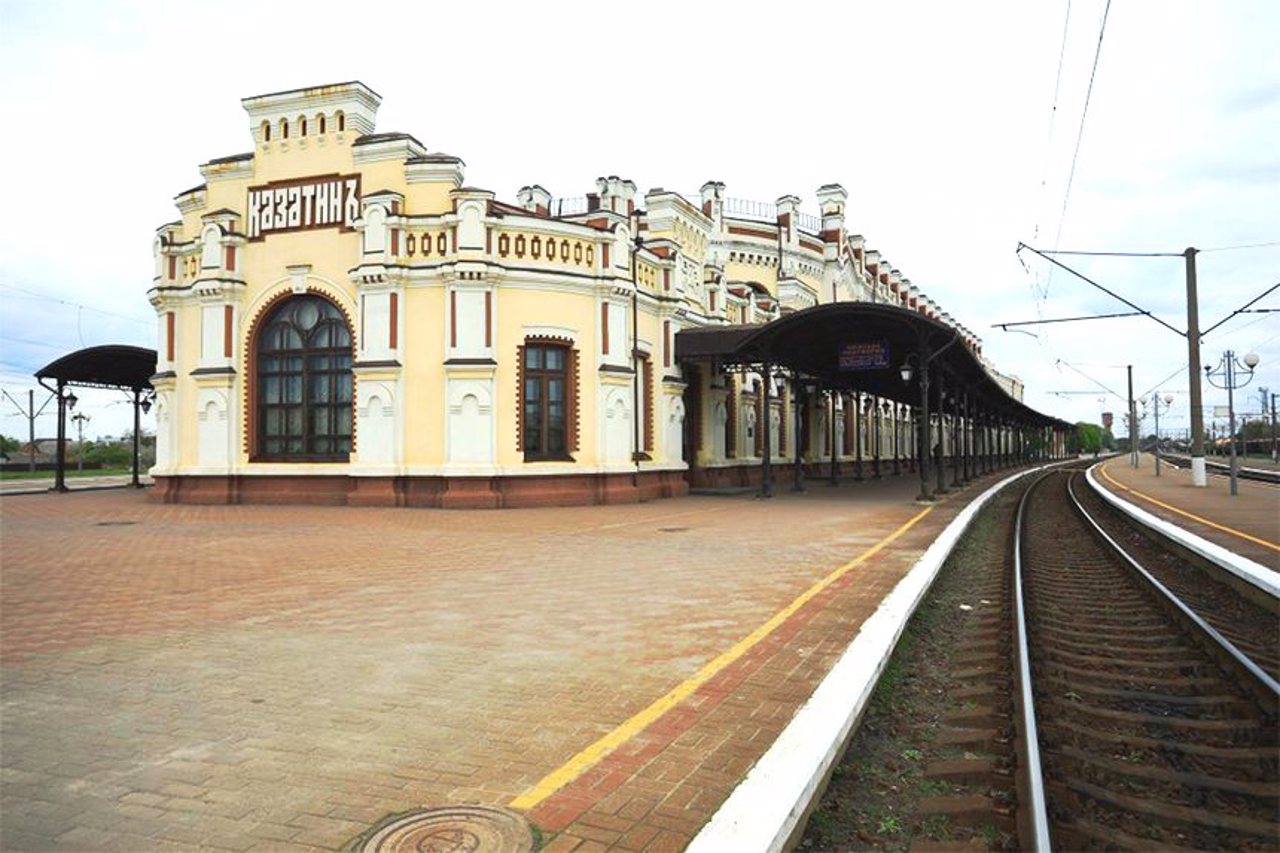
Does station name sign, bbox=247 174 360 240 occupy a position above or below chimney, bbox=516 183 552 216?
below

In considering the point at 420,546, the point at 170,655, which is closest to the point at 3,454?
the point at 420,546

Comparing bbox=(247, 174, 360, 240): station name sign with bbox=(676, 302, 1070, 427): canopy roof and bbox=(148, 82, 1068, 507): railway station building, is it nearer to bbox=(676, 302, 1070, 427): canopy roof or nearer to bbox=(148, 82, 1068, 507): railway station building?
bbox=(148, 82, 1068, 507): railway station building

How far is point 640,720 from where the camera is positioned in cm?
462

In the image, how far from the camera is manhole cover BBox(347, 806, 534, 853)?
124 inches

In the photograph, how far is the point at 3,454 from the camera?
80688 millimetres

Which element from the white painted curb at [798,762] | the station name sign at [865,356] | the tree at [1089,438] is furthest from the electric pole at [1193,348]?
the tree at [1089,438]

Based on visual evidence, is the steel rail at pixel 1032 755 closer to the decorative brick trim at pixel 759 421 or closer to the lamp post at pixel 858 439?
the decorative brick trim at pixel 759 421

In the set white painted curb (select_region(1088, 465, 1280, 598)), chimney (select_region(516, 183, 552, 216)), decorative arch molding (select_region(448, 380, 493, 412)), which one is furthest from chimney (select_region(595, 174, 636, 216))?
white painted curb (select_region(1088, 465, 1280, 598))

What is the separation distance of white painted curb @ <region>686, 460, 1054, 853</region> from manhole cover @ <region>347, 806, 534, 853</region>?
78 centimetres

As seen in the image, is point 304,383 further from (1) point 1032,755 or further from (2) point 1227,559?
(1) point 1032,755

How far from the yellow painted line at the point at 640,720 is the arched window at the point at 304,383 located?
726 inches

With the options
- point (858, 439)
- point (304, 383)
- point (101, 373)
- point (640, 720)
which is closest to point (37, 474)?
point (101, 373)

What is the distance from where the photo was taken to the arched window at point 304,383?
2317 centimetres

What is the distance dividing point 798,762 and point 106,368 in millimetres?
36072
